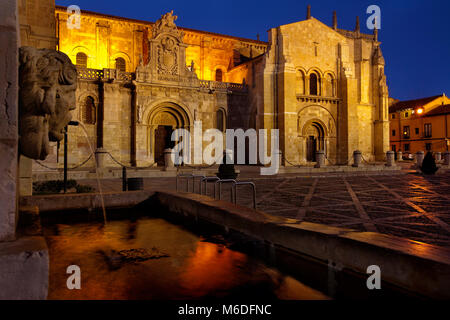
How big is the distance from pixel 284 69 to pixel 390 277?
84.1 feet

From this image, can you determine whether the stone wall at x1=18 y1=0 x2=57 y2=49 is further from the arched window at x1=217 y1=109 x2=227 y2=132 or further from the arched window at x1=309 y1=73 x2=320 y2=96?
the arched window at x1=309 y1=73 x2=320 y2=96

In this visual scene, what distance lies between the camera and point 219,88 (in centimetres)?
2755

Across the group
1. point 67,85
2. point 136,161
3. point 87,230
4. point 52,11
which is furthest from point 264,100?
point 67,85

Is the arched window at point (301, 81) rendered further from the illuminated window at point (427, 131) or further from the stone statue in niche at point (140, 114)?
the illuminated window at point (427, 131)

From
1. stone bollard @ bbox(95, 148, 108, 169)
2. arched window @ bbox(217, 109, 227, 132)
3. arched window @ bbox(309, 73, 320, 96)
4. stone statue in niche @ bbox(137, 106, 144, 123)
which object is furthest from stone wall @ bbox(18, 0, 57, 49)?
arched window @ bbox(309, 73, 320, 96)

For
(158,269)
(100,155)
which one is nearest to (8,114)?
(158,269)

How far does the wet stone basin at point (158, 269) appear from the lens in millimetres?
2672

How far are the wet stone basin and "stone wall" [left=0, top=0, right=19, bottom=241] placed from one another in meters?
0.78

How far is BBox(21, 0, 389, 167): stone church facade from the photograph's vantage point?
23516 millimetres

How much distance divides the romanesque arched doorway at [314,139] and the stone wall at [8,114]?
93.5 ft

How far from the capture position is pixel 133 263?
338 centimetres

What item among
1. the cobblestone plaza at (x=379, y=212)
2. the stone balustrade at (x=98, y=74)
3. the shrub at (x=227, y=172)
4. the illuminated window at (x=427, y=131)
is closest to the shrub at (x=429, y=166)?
the cobblestone plaza at (x=379, y=212)

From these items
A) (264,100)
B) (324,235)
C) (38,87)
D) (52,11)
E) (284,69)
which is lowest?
(324,235)

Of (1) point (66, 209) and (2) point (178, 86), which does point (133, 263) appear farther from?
(2) point (178, 86)
